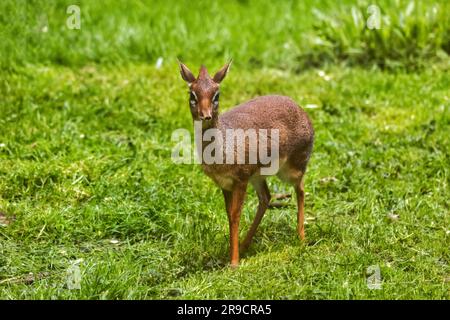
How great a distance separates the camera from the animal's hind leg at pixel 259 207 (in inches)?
236

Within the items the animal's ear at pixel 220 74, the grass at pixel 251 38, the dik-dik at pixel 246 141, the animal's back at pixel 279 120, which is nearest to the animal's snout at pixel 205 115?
the dik-dik at pixel 246 141

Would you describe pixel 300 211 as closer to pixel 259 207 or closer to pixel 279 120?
pixel 259 207

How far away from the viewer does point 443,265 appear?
577 cm

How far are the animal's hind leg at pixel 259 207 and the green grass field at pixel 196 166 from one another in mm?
85

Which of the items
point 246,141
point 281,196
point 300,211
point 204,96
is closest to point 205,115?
point 204,96

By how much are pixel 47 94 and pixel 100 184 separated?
1.89 meters

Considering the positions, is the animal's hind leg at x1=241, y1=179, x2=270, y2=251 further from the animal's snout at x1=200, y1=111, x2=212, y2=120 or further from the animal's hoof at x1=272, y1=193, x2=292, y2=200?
the animal's snout at x1=200, y1=111, x2=212, y2=120

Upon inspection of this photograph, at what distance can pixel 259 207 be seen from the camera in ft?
20.0

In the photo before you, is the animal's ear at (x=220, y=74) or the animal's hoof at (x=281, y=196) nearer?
the animal's ear at (x=220, y=74)

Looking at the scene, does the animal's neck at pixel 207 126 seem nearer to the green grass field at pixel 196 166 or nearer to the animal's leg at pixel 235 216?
the animal's leg at pixel 235 216

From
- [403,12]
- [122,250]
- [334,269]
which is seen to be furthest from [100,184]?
[403,12]

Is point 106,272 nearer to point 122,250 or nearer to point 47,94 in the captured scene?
point 122,250

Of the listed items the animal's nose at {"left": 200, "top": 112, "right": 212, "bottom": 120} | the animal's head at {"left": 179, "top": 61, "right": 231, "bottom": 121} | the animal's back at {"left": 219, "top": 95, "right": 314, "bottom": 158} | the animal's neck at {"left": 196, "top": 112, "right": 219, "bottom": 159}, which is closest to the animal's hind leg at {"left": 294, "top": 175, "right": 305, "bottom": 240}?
the animal's back at {"left": 219, "top": 95, "right": 314, "bottom": 158}
